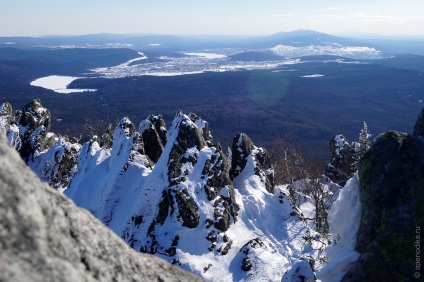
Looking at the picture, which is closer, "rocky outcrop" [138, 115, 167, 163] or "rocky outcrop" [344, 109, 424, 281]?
"rocky outcrop" [344, 109, 424, 281]

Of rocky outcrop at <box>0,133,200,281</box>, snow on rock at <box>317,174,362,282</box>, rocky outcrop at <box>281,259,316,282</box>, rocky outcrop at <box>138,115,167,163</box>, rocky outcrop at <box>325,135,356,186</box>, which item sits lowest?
rocky outcrop at <box>325,135,356,186</box>

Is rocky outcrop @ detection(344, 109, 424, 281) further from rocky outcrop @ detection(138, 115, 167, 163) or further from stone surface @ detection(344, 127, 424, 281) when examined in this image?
rocky outcrop @ detection(138, 115, 167, 163)

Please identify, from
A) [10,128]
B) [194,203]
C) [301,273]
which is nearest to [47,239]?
[301,273]

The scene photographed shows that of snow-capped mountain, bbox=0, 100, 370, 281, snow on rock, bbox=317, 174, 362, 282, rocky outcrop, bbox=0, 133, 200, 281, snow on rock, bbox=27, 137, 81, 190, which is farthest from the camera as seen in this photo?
snow on rock, bbox=27, 137, 81, 190

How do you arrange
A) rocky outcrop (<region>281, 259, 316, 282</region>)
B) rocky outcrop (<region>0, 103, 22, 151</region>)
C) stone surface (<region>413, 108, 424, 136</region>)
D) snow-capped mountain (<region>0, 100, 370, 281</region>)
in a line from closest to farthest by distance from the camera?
stone surface (<region>413, 108, 424, 136</region>) < rocky outcrop (<region>281, 259, 316, 282</region>) < snow-capped mountain (<region>0, 100, 370, 281</region>) < rocky outcrop (<region>0, 103, 22, 151</region>)

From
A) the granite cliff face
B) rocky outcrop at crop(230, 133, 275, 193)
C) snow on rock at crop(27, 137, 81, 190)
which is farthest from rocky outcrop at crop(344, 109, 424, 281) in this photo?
snow on rock at crop(27, 137, 81, 190)

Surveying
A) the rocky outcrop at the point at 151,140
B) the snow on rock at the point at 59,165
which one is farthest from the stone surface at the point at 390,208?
the snow on rock at the point at 59,165

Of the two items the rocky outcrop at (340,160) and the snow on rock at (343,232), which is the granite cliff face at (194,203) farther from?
the rocky outcrop at (340,160)

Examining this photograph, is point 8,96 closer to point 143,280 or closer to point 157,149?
point 157,149
